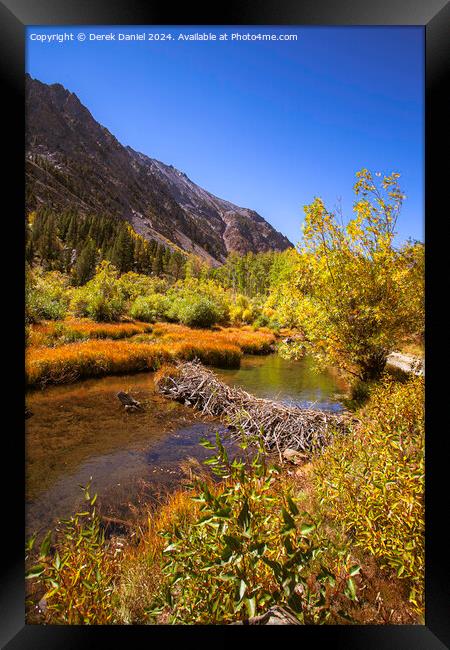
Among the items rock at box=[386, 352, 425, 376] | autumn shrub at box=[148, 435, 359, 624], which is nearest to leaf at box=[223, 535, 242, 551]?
autumn shrub at box=[148, 435, 359, 624]

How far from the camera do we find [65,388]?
670 centimetres

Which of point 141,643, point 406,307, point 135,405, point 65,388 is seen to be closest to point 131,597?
point 141,643

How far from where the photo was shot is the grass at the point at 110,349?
6.91 metres

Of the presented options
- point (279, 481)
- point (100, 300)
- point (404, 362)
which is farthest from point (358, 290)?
point (100, 300)

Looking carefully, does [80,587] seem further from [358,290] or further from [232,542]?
[358,290]

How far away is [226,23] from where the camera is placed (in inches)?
89.7

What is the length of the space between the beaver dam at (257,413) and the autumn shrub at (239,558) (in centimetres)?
178

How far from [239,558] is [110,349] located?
298 inches

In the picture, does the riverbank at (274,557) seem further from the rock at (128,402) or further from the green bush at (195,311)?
the green bush at (195,311)

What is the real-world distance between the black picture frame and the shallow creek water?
100 centimetres

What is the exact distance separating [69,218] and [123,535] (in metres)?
20.4

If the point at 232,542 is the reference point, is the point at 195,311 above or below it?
above
